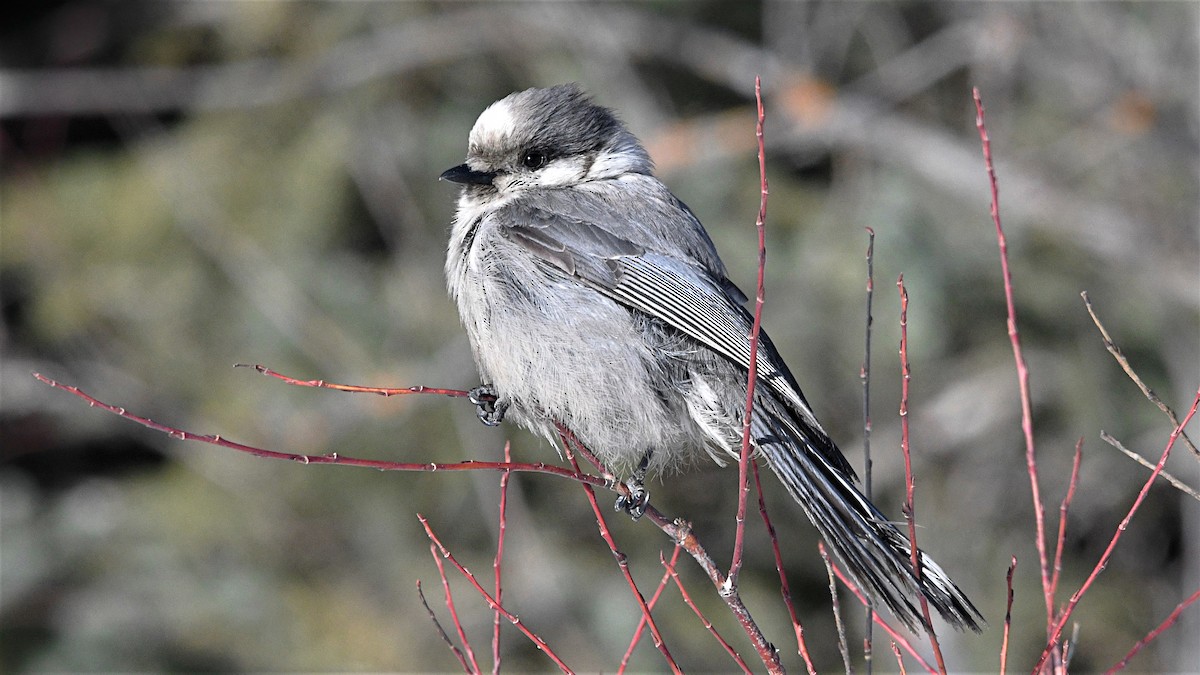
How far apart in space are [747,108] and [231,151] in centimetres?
298

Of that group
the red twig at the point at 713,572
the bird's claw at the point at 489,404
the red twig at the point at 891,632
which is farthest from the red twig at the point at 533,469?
the bird's claw at the point at 489,404

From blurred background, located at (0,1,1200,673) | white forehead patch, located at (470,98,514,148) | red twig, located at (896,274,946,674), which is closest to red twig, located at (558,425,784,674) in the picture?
red twig, located at (896,274,946,674)

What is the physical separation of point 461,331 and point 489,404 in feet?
10.1

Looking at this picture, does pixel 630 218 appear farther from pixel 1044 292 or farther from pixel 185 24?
pixel 185 24

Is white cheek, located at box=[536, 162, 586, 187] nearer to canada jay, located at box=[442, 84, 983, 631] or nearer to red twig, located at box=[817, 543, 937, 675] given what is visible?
canada jay, located at box=[442, 84, 983, 631]

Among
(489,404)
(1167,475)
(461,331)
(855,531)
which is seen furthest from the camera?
(461,331)

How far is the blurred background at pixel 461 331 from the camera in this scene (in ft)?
19.6

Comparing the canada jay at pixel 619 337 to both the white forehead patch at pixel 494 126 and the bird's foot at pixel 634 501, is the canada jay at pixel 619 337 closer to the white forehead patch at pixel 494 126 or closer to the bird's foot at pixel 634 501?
the white forehead patch at pixel 494 126

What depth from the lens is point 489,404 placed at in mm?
3125

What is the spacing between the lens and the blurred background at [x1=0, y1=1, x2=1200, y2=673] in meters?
5.97

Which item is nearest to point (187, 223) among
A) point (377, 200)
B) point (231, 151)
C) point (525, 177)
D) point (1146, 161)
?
point (231, 151)

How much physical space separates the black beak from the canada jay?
0.01 metres

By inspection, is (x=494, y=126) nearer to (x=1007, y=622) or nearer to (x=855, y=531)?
(x=855, y=531)

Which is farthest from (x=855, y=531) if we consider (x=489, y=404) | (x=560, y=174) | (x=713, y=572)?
(x=560, y=174)
